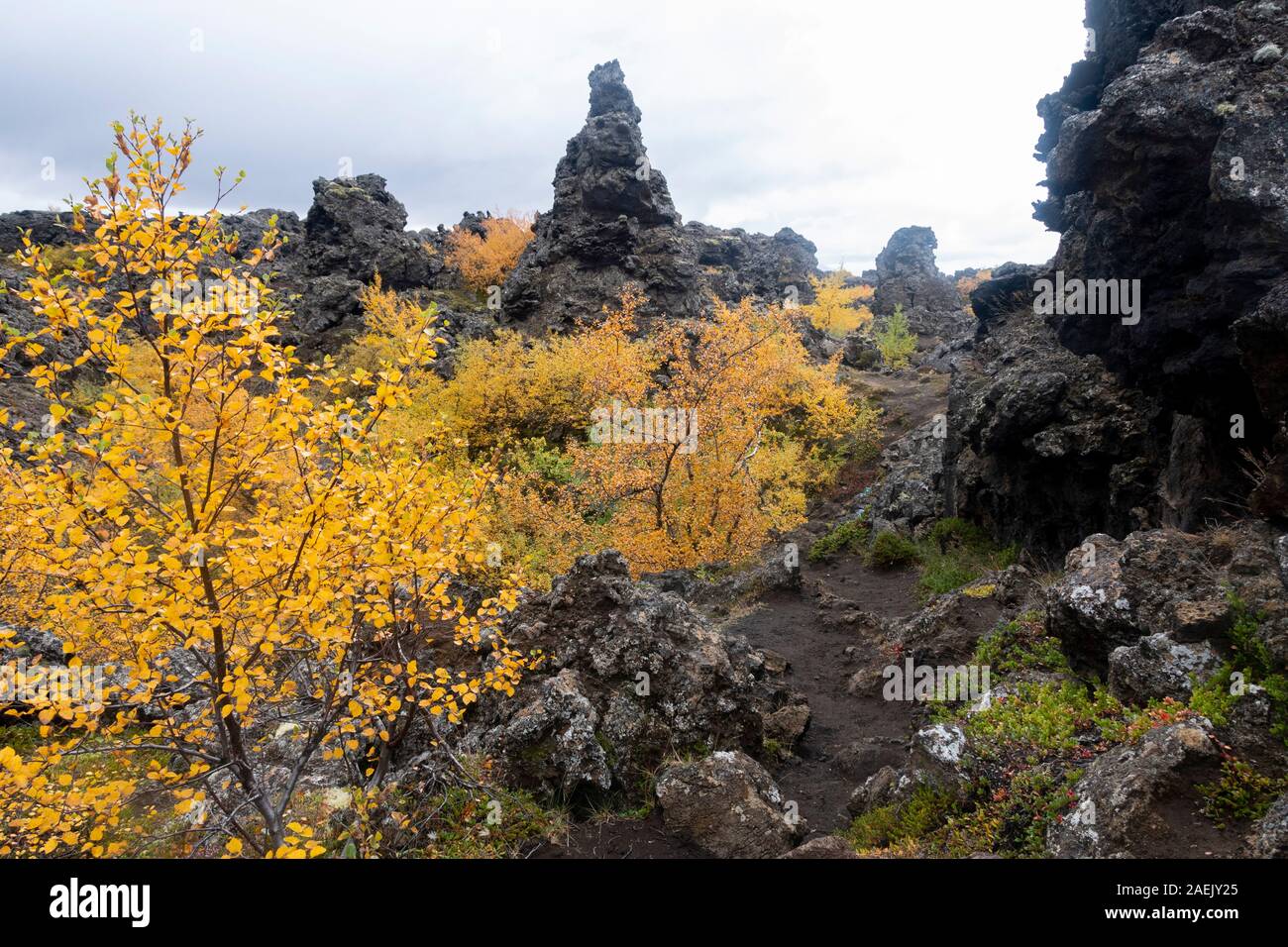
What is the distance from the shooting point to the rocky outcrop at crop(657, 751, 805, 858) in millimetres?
8375

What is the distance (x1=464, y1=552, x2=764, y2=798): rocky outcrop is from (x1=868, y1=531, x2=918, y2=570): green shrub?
1470 centimetres

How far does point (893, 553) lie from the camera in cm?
2461

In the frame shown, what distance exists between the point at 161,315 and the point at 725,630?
16.5 metres

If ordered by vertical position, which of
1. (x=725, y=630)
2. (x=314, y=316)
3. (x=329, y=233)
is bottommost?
(x=725, y=630)

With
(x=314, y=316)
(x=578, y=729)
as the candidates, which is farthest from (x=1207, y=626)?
(x=314, y=316)

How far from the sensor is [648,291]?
1844 inches

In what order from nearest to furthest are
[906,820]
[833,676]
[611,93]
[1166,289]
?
[906,820] → [1166,289] → [833,676] → [611,93]

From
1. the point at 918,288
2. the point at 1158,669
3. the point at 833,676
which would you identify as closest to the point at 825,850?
the point at 1158,669

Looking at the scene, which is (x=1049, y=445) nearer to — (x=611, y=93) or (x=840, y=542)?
(x=840, y=542)

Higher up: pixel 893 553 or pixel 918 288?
pixel 918 288

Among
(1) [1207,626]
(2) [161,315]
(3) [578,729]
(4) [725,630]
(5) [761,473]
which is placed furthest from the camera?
(5) [761,473]

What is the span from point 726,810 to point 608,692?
2642mm
